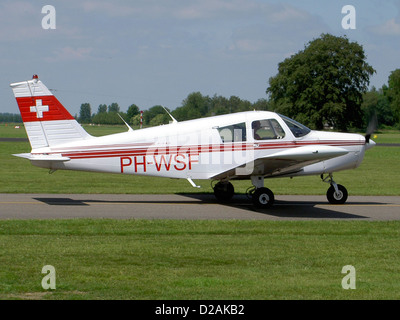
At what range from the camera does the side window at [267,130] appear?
47.6 feet

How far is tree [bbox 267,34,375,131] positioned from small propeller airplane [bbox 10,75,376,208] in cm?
4102

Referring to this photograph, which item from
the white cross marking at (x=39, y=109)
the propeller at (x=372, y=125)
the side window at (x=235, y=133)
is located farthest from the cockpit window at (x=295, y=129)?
the white cross marking at (x=39, y=109)

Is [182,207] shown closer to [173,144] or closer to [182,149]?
[182,149]

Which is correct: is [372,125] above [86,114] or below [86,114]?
below

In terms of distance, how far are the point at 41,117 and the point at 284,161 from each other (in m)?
5.53

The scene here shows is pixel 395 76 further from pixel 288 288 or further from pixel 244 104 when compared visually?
pixel 288 288

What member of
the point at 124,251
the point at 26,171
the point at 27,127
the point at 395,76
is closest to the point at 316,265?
the point at 124,251

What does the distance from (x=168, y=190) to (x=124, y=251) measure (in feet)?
30.0

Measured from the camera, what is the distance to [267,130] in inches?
574

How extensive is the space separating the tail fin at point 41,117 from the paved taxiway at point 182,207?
154 centimetres

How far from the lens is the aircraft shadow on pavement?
45.1 feet

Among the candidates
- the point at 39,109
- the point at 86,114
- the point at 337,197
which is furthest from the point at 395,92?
the point at 39,109

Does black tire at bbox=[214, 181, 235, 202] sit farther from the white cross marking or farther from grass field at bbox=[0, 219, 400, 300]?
the white cross marking

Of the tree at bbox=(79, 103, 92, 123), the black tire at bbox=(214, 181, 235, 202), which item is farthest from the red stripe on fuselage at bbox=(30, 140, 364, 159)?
the tree at bbox=(79, 103, 92, 123)
